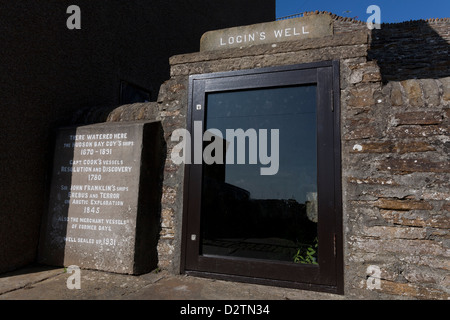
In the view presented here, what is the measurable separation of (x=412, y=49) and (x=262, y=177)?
6.49 meters

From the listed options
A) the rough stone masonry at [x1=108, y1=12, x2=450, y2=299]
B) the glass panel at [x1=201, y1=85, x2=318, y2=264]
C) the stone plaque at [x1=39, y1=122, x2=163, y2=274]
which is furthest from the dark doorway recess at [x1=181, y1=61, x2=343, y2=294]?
the stone plaque at [x1=39, y1=122, x2=163, y2=274]

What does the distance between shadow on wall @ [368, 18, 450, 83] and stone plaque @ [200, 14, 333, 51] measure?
439cm

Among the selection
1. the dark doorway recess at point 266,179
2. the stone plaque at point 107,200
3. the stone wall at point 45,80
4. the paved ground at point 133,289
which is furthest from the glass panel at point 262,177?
the stone wall at point 45,80

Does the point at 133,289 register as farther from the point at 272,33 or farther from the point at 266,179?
the point at 272,33

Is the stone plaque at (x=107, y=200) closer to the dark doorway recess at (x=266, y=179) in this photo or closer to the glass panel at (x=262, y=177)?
the dark doorway recess at (x=266, y=179)

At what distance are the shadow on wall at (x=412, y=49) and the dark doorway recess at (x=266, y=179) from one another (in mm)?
4812

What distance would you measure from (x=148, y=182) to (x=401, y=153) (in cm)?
231

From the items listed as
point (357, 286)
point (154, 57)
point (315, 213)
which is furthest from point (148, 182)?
point (154, 57)

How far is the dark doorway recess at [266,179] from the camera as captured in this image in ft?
8.34

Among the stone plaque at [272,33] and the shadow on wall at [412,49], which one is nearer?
the stone plaque at [272,33]

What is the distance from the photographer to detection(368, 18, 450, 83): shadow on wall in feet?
21.5

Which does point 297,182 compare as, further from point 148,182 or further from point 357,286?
point 148,182

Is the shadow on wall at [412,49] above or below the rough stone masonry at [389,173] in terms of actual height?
above

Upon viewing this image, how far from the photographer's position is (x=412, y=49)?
7.02 metres
